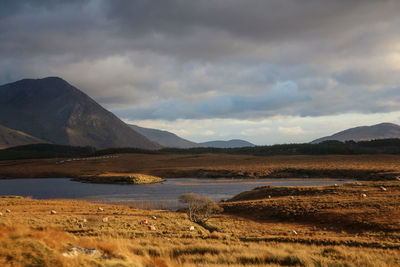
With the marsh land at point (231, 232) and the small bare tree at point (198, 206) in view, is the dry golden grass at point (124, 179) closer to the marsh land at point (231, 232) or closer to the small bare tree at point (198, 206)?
the marsh land at point (231, 232)

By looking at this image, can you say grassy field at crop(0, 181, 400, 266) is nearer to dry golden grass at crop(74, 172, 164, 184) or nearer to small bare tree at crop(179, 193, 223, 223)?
small bare tree at crop(179, 193, 223, 223)

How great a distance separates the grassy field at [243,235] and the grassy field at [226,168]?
145 ft

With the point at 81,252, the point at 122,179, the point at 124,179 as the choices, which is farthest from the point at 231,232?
the point at 122,179

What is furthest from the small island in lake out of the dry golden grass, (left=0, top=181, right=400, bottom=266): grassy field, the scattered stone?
the scattered stone

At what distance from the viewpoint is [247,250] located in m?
15.8

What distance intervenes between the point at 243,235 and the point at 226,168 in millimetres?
81754

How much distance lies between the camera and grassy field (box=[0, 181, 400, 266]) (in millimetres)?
10859

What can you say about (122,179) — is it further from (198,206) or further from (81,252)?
(81,252)

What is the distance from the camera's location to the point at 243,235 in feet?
79.8

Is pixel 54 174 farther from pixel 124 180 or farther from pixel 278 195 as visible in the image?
pixel 278 195

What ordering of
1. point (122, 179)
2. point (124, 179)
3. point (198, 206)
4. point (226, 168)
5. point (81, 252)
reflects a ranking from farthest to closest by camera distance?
point (226, 168), point (122, 179), point (124, 179), point (198, 206), point (81, 252)

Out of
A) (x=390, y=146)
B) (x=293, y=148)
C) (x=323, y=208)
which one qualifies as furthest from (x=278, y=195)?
(x=390, y=146)

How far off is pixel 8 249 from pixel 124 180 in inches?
3190

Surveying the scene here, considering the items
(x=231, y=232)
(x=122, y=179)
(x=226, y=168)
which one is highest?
(x=226, y=168)
